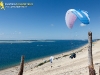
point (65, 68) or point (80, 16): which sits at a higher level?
point (80, 16)

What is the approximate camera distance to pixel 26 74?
34.0 meters

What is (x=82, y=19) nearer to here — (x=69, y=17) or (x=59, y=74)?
(x=69, y=17)

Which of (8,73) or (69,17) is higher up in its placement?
(69,17)

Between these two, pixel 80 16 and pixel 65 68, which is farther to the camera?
pixel 65 68

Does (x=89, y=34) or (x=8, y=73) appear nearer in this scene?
(x=89, y=34)

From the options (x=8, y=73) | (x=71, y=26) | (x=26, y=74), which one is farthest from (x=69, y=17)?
(x=8, y=73)

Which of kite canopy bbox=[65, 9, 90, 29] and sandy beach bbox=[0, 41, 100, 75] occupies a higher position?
kite canopy bbox=[65, 9, 90, 29]

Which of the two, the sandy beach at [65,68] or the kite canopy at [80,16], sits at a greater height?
the kite canopy at [80,16]

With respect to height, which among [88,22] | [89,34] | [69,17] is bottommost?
[89,34]

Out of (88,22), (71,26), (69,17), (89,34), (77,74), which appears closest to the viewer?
(89,34)

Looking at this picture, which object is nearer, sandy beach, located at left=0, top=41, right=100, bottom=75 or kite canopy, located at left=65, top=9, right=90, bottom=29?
kite canopy, located at left=65, top=9, right=90, bottom=29

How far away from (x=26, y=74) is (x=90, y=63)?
20.8 meters

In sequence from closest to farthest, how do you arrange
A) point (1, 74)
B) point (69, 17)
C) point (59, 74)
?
point (69, 17), point (59, 74), point (1, 74)

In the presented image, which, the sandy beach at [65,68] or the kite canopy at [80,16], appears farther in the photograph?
the sandy beach at [65,68]
